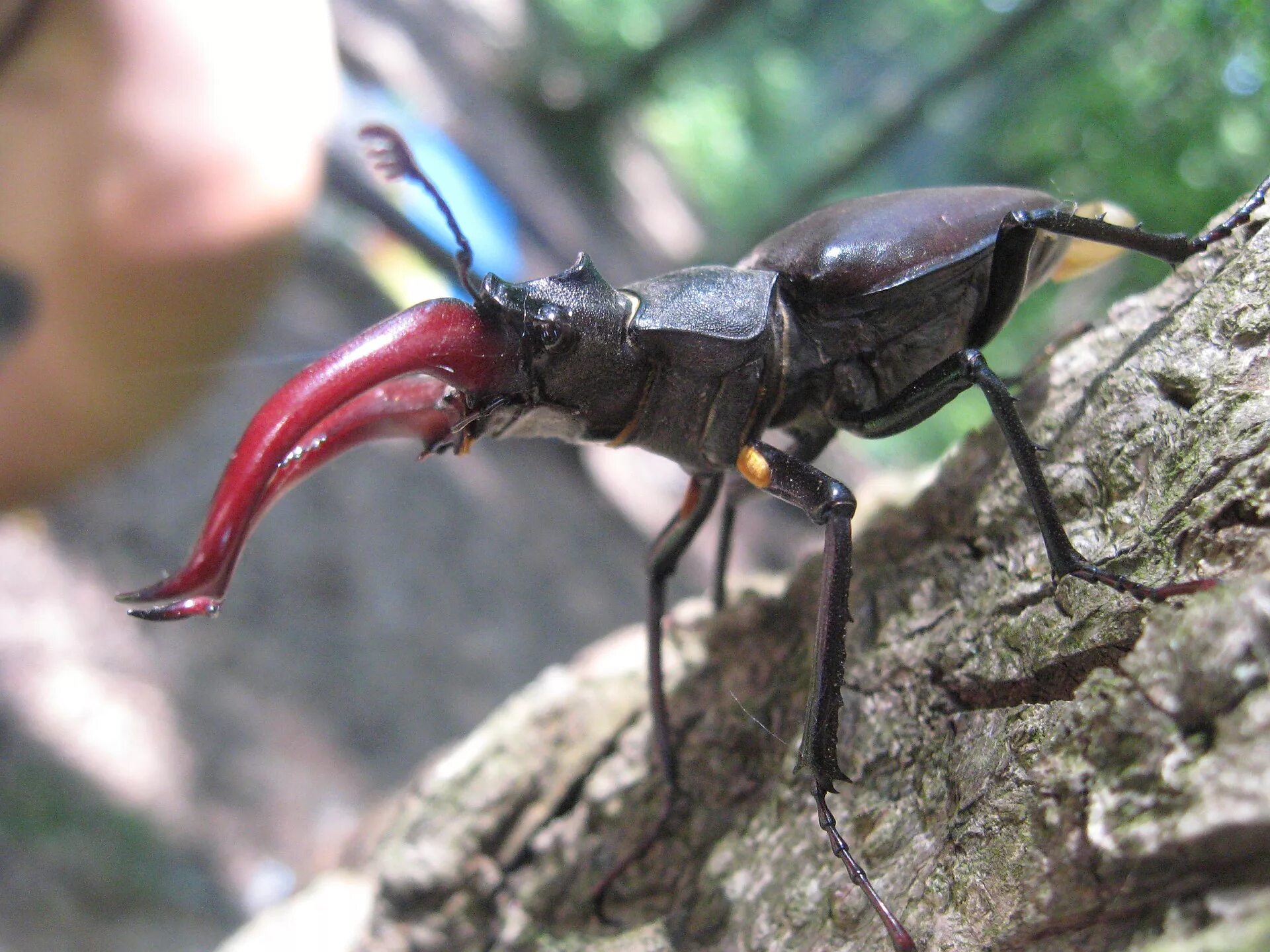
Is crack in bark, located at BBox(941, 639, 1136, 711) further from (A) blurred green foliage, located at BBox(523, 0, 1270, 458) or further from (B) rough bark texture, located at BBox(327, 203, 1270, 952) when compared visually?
(A) blurred green foliage, located at BBox(523, 0, 1270, 458)

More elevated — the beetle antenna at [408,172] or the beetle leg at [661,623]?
the beetle antenna at [408,172]

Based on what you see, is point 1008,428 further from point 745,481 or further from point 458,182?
point 458,182

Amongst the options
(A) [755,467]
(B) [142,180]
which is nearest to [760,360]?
(A) [755,467]

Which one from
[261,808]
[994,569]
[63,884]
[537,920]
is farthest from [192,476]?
[994,569]

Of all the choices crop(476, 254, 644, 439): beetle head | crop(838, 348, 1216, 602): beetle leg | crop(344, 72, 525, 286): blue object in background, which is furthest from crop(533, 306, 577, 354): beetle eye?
crop(344, 72, 525, 286): blue object in background

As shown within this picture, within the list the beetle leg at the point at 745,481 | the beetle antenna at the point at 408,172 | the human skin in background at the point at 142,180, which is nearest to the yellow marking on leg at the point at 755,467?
the beetle leg at the point at 745,481

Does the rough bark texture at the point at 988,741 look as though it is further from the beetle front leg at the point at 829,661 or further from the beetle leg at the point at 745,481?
the beetle leg at the point at 745,481

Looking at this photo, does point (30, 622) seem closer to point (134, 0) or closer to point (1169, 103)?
point (134, 0)
